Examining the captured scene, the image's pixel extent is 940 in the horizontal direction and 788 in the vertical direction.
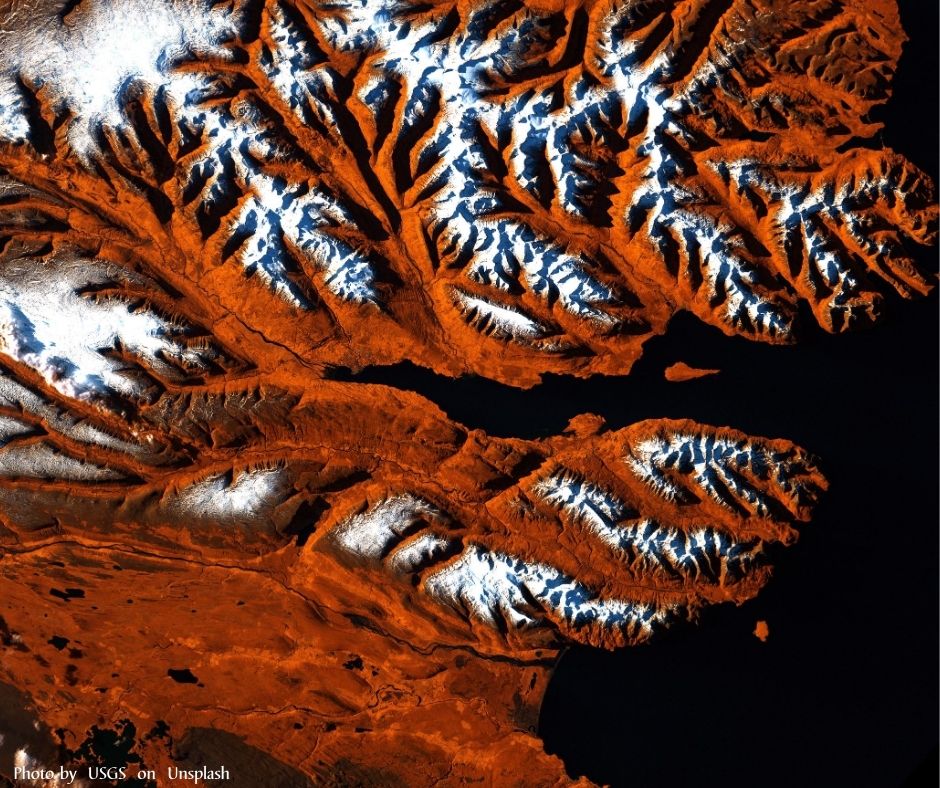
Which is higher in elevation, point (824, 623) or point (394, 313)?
point (394, 313)

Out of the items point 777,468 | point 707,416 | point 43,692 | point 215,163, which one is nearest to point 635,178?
point 707,416

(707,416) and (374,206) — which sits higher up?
(374,206)

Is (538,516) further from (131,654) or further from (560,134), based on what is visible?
(131,654)
